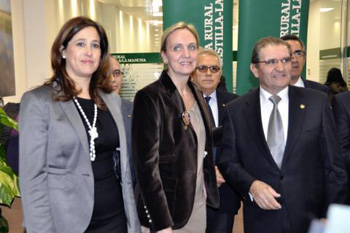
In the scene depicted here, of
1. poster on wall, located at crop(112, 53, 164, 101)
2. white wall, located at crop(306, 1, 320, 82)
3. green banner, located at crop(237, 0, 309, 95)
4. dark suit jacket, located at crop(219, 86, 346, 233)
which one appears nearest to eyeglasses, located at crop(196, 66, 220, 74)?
dark suit jacket, located at crop(219, 86, 346, 233)

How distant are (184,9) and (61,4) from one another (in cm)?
259

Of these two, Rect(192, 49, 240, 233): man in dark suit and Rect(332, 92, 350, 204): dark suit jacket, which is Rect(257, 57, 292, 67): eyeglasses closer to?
Rect(332, 92, 350, 204): dark suit jacket

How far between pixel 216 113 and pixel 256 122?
2.64 ft

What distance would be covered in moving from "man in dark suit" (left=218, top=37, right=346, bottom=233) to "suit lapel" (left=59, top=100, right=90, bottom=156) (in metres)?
0.94

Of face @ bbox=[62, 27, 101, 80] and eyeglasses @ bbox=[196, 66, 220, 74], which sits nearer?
face @ bbox=[62, 27, 101, 80]

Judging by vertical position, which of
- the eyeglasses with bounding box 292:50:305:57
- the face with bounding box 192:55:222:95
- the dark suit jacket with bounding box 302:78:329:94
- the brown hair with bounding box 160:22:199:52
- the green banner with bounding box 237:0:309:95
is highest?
the green banner with bounding box 237:0:309:95

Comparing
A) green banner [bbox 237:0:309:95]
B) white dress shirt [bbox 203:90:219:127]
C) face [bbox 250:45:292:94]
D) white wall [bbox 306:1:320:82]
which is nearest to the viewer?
face [bbox 250:45:292:94]

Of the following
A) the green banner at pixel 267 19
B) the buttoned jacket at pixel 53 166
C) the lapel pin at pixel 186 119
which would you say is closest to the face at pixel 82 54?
the buttoned jacket at pixel 53 166

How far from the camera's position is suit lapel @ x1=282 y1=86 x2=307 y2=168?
224cm

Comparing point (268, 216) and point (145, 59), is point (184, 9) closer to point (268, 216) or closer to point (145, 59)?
point (145, 59)

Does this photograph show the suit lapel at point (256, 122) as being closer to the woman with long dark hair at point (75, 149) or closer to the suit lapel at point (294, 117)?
the suit lapel at point (294, 117)

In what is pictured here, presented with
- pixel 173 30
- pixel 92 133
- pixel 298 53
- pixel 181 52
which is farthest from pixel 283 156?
pixel 298 53

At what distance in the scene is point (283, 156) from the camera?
2250mm

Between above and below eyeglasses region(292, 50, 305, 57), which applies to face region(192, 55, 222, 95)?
below
